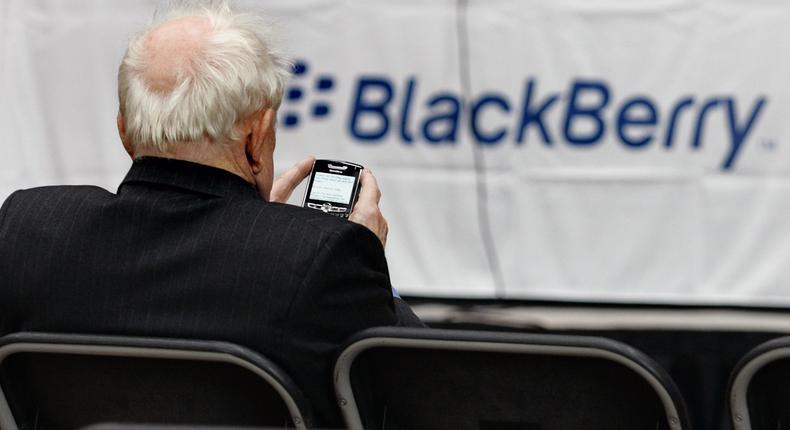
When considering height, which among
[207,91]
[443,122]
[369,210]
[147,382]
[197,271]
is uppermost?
[443,122]

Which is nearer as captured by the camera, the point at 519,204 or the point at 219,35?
the point at 219,35

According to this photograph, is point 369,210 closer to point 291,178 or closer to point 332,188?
point 332,188

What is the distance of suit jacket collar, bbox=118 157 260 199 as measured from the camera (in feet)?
5.54

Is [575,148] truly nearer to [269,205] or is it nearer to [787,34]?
[787,34]

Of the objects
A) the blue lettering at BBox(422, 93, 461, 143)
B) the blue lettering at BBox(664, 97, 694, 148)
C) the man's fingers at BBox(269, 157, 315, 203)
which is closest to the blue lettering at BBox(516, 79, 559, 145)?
the blue lettering at BBox(422, 93, 461, 143)

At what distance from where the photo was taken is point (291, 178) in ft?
7.09

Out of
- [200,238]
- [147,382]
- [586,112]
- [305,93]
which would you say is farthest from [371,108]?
[147,382]

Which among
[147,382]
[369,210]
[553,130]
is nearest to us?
[147,382]

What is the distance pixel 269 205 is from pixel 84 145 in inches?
88.4

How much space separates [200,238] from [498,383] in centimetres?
45

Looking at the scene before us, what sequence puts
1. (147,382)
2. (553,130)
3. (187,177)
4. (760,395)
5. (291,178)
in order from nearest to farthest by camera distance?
(760,395)
(147,382)
(187,177)
(291,178)
(553,130)

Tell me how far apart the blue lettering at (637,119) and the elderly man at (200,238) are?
5.31 ft

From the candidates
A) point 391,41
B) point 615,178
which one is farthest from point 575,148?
point 391,41

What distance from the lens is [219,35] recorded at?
1733 mm
